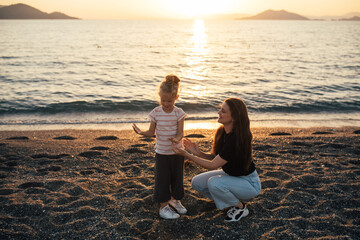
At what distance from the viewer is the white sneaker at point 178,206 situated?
165 inches

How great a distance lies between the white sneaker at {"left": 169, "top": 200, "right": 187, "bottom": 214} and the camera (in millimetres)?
4199

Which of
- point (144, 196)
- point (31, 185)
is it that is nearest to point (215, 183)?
point (144, 196)

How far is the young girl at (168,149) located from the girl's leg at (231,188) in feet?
1.77

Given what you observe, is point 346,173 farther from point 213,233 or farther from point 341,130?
point 341,130

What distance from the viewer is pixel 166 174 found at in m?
4.15

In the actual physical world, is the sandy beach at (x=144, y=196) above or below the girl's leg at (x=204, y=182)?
below

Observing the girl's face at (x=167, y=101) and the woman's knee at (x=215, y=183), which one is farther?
the woman's knee at (x=215, y=183)

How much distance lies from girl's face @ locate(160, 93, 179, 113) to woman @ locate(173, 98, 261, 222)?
23.2 inches

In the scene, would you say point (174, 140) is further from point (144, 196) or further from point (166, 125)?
point (144, 196)

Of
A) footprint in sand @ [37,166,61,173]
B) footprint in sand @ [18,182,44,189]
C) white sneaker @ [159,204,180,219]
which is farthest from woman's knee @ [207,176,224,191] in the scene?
footprint in sand @ [37,166,61,173]

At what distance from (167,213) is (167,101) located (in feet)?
5.52

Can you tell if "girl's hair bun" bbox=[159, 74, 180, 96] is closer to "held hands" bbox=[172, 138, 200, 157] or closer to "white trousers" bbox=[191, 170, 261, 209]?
"held hands" bbox=[172, 138, 200, 157]

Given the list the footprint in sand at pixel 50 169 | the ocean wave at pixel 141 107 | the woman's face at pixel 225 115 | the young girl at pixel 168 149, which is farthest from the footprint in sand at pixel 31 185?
the ocean wave at pixel 141 107

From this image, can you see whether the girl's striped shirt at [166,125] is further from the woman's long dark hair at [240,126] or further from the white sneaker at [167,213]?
the white sneaker at [167,213]
